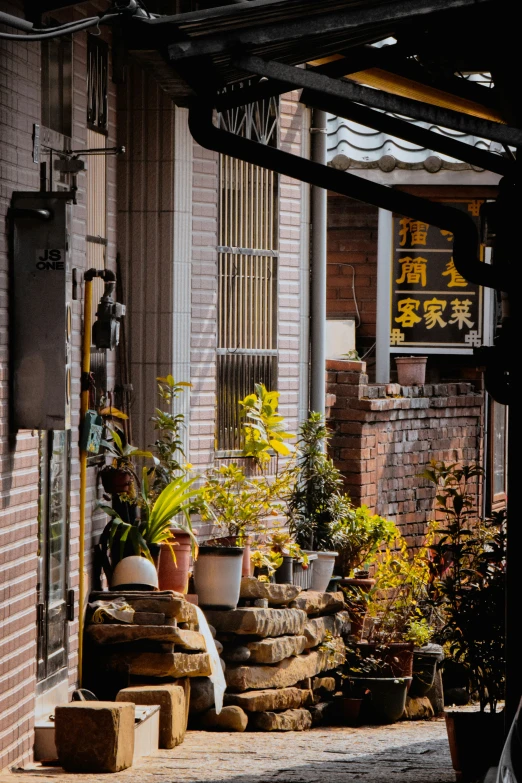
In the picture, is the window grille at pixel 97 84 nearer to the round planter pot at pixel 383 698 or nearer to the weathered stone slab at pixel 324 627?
the weathered stone slab at pixel 324 627

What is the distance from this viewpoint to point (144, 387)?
33.2 feet

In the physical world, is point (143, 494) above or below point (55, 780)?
above

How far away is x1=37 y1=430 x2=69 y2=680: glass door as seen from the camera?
803 centimetres

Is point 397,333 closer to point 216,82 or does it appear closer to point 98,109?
point 98,109

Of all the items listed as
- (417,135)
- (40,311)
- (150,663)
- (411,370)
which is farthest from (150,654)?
(411,370)

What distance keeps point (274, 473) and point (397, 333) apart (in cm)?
414

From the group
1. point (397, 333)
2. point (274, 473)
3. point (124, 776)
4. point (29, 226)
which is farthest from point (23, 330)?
point (397, 333)

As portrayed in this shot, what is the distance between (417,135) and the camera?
5.59 metres

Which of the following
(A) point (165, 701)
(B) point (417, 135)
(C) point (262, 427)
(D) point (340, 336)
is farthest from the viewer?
(D) point (340, 336)

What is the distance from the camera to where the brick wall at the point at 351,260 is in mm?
15695

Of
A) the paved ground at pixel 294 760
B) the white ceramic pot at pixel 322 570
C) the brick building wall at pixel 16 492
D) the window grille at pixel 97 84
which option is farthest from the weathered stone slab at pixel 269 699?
the window grille at pixel 97 84

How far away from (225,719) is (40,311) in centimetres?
364

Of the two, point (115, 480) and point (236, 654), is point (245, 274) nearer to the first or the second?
point (115, 480)

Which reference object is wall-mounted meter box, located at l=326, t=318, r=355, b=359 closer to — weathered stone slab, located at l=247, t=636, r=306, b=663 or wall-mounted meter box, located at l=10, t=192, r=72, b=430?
weathered stone slab, located at l=247, t=636, r=306, b=663
